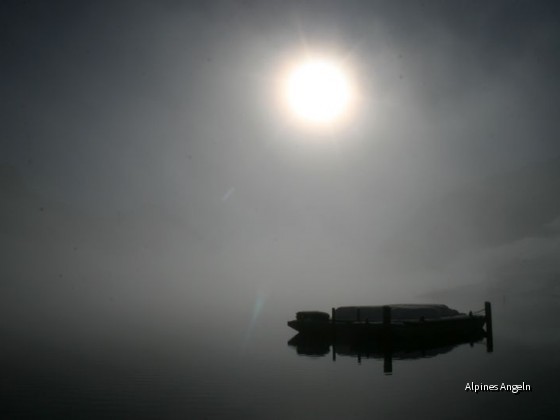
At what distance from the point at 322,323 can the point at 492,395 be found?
30.7 meters

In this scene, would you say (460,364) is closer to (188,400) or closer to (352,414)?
(352,414)

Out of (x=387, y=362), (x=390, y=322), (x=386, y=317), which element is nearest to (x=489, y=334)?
(x=390, y=322)

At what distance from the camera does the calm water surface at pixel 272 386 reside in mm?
21844

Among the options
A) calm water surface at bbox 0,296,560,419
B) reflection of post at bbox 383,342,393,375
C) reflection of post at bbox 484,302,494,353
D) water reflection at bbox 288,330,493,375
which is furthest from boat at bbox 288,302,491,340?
calm water surface at bbox 0,296,560,419

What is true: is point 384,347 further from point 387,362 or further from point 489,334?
point 489,334

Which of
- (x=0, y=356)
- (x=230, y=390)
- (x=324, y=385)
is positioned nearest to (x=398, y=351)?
(x=324, y=385)

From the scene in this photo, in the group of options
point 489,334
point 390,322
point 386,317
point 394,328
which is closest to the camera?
point 386,317

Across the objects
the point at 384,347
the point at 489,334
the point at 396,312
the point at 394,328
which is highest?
the point at 396,312

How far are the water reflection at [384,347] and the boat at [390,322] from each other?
67 cm

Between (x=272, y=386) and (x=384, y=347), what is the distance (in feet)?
64.6

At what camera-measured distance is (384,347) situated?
44.3 meters

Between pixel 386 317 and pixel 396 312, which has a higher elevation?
pixel 396 312

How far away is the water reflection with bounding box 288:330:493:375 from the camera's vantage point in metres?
44.1

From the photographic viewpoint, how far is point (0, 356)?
4631cm
